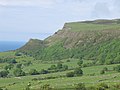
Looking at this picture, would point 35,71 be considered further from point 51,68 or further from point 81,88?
point 81,88

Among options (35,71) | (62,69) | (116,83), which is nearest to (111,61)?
(62,69)

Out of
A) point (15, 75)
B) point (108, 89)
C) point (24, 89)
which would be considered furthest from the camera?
point (15, 75)

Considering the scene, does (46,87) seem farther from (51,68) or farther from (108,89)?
(51,68)

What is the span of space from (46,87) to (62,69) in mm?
68987

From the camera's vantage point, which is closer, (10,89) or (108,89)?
(108,89)

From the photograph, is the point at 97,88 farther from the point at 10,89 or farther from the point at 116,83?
the point at 10,89

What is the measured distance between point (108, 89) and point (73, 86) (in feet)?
35.1

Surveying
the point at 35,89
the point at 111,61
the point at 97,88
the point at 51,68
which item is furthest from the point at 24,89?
the point at 111,61

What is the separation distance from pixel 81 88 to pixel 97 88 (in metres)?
4.33

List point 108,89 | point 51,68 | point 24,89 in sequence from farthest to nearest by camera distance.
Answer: point 51,68
point 24,89
point 108,89

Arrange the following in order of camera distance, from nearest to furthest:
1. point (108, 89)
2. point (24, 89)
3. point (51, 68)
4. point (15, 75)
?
1. point (108, 89)
2. point (24, 89)
3. point (15, 75)
4. point (51, 68)

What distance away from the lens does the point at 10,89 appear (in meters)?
110

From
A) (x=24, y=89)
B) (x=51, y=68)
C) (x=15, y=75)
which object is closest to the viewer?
(x=24, y=89)

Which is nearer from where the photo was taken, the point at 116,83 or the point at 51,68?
the point at 116,83
